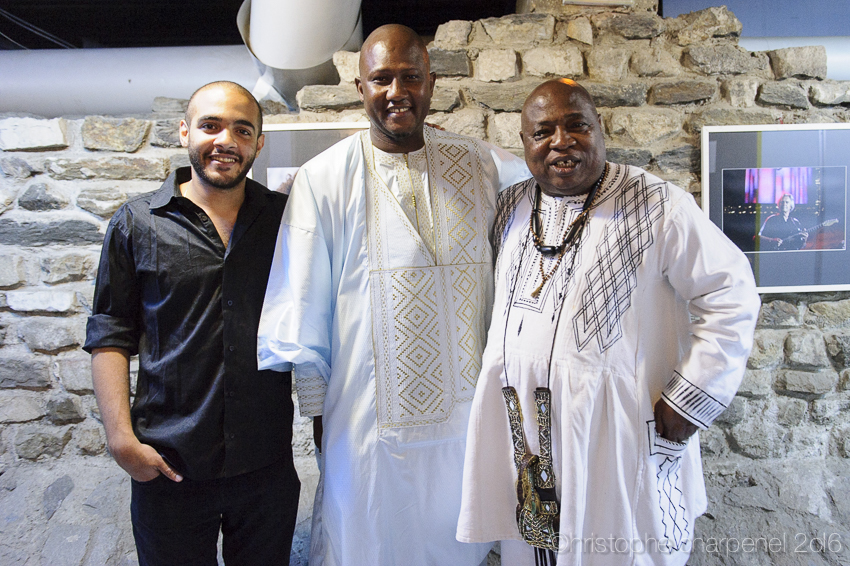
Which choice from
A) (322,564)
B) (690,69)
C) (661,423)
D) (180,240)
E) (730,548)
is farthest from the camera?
(690,69)

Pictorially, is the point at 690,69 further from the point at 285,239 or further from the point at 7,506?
the point at 7,506

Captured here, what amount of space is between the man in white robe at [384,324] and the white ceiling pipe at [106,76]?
52.7 inches

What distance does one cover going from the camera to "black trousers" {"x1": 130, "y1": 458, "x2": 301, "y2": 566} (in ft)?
4.81

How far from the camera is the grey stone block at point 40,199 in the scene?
7.64ft

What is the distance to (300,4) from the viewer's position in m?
2.23

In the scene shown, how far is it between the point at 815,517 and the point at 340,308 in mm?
2127

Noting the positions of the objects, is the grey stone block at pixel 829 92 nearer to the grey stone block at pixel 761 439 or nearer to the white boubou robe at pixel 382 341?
the grey stone block at pixel 761 439

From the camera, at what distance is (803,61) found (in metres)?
2.29

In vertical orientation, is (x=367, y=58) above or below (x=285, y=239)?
above

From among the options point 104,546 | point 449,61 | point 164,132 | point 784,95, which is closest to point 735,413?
point 784,95

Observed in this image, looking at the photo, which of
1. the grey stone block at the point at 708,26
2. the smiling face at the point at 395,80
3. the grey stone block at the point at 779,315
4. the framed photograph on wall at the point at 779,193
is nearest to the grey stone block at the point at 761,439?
the grey stone block at the point at 779,315

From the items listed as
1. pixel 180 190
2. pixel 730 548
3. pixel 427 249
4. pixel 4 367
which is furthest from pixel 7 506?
pixel 730 548

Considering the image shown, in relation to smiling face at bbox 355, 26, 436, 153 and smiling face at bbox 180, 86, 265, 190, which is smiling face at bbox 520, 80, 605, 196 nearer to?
smiling face at bbox 355, 26, 436, 153

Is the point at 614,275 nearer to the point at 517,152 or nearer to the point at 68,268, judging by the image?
the point at 517,152
